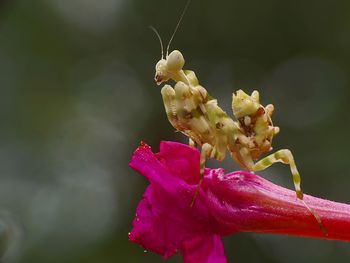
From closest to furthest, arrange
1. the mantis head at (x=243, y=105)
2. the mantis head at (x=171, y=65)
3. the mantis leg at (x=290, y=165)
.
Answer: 1. the mantis leg at (x=290, y=165)
2. the mantis head at (x=243, y=105)
3. the mantis head at (x=171, y=65)

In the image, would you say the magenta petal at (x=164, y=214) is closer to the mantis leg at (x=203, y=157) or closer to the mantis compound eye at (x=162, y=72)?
the mantis leg at (x=203, y=157)

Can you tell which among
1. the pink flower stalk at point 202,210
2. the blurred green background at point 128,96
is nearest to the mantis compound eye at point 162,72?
the pink flower stalk at point 202,210

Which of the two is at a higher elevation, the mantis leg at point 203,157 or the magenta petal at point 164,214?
the mantis leg at point 203,157

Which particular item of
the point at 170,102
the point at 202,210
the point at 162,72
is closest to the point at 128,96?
the point at 162,72

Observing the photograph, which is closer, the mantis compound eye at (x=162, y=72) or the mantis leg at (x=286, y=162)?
the mantis leg at (x=286, y=162)

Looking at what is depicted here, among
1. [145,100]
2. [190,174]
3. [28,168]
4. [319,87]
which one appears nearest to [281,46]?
[319,87]

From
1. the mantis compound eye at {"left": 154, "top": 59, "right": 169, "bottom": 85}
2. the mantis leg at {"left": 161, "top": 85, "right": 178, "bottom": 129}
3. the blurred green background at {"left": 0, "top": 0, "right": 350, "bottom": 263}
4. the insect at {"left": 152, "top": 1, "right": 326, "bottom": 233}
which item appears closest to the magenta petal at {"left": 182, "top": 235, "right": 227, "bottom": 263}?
the insect at {"left": 152, "top": 1, "right": 326, "bottom": 233}

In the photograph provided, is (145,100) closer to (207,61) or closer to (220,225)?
(207,61)
